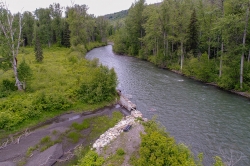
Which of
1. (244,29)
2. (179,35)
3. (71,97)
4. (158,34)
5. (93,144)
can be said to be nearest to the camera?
(93,144)

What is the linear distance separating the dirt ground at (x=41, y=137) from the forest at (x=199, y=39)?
715 inches

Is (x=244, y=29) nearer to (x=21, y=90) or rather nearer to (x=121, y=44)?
(x=21, y=90)

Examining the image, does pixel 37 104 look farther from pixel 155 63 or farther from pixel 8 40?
pixel 155 63

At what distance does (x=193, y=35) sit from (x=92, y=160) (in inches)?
1365

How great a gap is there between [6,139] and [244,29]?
1193 inches

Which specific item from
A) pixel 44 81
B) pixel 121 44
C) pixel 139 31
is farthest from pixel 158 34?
pixel 44 81

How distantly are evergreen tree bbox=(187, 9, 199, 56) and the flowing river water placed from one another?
389 inches

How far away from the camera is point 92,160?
12.4m

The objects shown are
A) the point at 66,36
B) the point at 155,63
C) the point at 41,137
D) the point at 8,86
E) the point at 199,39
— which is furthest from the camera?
the point at 66,36

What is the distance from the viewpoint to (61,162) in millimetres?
13148

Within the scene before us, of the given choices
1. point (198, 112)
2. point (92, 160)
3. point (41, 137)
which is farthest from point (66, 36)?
point (92, 160)

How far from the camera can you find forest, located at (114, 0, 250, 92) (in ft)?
86.6

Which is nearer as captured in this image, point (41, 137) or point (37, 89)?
point (41, 137)

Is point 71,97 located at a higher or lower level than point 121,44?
lower
